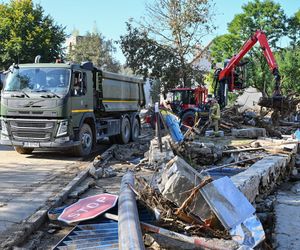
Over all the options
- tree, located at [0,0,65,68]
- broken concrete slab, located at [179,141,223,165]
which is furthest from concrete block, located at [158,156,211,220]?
tree, located at [0,0,65,68]

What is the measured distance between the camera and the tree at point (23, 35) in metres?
23.0

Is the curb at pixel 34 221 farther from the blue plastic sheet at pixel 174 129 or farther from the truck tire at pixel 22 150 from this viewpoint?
the truck tire at pixel 22 150

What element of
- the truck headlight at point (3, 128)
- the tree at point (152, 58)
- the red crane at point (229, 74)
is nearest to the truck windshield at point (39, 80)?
the truck headlight at point (3, 128)

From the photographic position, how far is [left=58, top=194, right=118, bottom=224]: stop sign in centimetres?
542

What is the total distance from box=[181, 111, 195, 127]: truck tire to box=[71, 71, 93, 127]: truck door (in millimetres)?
8243

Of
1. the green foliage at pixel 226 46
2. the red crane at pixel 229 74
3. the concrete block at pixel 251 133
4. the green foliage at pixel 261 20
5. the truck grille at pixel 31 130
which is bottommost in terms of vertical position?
the concrete block at pixel 251 133

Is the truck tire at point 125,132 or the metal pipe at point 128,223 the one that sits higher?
the truck tire at point 125,132

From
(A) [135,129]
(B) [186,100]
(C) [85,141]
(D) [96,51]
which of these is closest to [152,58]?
(B) [186,100]

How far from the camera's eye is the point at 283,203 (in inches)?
293

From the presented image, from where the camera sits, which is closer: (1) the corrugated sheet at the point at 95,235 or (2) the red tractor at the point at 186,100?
(1) the corrugated sheet at the point at 95,235

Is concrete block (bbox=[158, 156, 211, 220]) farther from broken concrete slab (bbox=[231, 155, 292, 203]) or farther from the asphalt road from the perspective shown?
the asphalt road

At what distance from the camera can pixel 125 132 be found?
15.5 m

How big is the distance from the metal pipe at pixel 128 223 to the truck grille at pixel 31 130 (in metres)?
5.46

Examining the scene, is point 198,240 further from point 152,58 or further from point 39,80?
point 152,58
